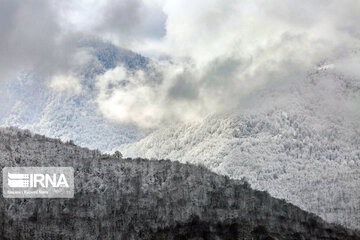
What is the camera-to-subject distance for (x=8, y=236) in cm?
18925

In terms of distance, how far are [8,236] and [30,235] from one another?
865 centimetres

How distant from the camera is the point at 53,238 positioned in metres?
200

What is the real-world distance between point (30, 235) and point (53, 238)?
26.8 feet

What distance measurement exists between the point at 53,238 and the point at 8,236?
54.3ft

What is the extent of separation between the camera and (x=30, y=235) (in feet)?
643
